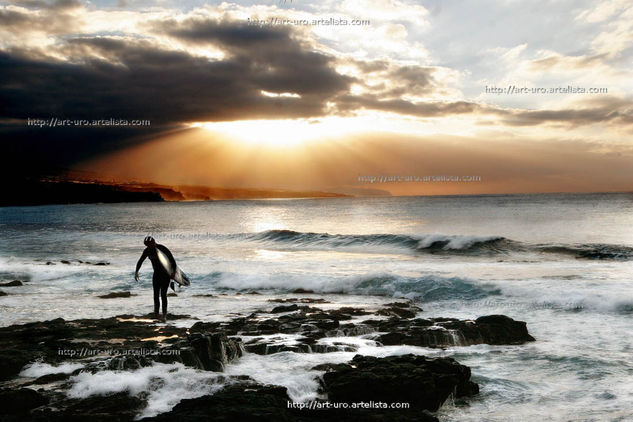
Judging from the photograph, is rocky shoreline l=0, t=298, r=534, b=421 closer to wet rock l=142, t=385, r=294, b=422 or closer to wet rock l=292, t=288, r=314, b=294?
wet rock l=142, t=385, r=294, b=422

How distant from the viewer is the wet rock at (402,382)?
6.50 m

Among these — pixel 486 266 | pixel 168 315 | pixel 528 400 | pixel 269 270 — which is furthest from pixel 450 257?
A: pixel 528 400

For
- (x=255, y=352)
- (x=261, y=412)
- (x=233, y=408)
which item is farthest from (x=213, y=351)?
(x=261, y=412)

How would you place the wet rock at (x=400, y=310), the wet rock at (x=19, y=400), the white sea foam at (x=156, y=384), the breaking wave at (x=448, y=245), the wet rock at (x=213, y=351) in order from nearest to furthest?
the wet rock at (x=19, y=400), the white sea foam at (x=156, y=384), the wet rock at (x=213, y=351), the wet rock at (x=400, y=310), the breaking wave at (x=448, y=245)

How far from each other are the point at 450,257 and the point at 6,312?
23681 millimetres

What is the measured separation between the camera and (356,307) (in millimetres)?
13984

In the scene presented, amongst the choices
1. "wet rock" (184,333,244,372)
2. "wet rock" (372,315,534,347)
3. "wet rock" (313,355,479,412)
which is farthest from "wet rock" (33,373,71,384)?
"wet rock" (372,315,534,347)

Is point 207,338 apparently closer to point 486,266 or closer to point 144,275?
point 144,275

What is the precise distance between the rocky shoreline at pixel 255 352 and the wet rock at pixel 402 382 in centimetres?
1

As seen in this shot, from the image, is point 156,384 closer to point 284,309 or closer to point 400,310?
point 284,309

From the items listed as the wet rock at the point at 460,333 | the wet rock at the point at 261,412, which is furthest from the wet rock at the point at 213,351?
the wet rock at the point at 460,333

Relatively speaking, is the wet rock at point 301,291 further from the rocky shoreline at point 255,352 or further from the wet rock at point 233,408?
the wet rock at point 233,408

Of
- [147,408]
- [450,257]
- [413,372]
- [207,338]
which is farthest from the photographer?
[450,257]

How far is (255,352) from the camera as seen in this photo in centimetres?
900
